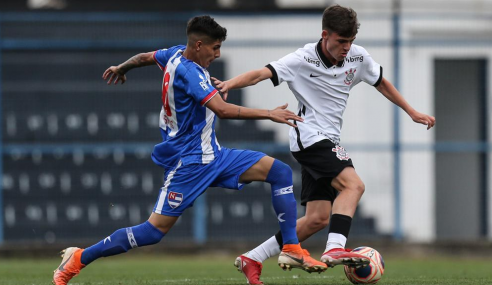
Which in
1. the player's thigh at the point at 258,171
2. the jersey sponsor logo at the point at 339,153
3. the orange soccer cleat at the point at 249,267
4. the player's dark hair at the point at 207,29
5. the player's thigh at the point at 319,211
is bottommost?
the orange soccer cleat at the point at 249,267

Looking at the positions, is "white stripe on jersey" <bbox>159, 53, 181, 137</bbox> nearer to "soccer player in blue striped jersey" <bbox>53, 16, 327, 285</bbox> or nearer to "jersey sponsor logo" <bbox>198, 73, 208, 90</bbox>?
"soccer player in blue striped jersey" <bbox>53, 16, 327, 285</bbox>

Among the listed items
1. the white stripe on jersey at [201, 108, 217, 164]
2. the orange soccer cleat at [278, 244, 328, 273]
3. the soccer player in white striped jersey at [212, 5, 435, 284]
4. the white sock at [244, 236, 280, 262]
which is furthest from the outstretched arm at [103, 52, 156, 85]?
the orange soccer cleat at [278, 244, 328, 273]

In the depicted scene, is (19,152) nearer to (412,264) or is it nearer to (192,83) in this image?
(412,264)

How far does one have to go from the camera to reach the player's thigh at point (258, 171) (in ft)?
21.4

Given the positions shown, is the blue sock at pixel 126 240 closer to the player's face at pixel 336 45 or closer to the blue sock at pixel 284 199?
the blue sock at pixel 284 199

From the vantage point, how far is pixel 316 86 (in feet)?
22.8

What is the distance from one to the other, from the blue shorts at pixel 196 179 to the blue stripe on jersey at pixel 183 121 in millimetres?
62

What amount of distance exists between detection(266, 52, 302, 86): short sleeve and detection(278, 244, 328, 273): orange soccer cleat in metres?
1.28

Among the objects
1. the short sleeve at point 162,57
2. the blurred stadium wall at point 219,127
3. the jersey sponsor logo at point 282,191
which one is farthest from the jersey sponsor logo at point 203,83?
the blurred stadium wall at point 219,127

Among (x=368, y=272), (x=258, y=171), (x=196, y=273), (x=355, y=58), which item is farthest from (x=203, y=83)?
(x=196, y=273)

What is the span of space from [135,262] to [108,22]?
3.38m

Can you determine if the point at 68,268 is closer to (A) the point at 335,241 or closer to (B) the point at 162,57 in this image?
(B) the point at 162,57

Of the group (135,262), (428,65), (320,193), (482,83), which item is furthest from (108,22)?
(320,193)

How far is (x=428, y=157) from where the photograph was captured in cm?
1277
